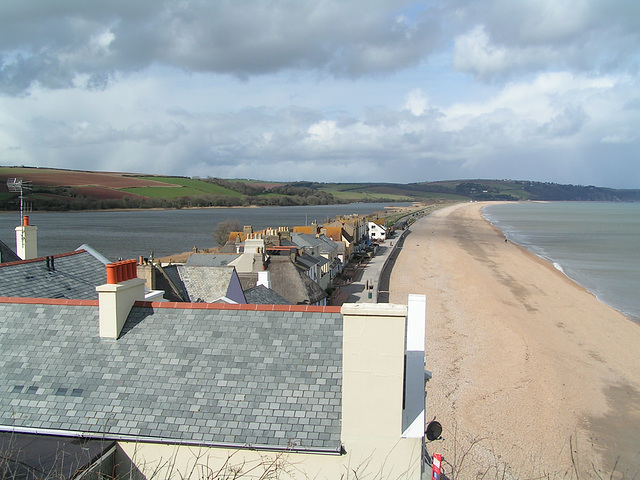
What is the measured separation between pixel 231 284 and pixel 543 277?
103 feet

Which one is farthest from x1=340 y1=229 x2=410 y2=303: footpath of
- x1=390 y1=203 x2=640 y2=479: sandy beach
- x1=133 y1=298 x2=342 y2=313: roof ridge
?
x1=133 y1=298 x2=342 y2=313: roof ridge

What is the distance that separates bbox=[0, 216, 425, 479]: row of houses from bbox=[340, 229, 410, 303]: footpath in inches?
876

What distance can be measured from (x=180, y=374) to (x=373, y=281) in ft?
101

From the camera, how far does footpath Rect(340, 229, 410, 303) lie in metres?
30.9

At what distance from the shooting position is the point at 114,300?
22.3 feet

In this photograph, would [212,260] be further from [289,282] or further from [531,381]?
[531,381]

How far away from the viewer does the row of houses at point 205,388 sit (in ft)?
18.4

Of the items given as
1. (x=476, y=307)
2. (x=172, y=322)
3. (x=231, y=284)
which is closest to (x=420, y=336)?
(x=172, y=322)

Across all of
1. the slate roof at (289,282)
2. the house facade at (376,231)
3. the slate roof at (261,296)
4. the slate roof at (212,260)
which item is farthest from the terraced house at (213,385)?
the house facade at (376,231)

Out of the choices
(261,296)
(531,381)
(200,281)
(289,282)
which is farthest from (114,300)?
(289,282)

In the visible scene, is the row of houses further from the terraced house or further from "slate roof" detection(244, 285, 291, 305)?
"slate roof" detection(244, 285, 291, 305)

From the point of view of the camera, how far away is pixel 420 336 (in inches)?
291

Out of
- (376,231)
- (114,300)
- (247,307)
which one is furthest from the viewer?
(376,231)

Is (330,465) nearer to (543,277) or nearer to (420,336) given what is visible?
(420,336)
